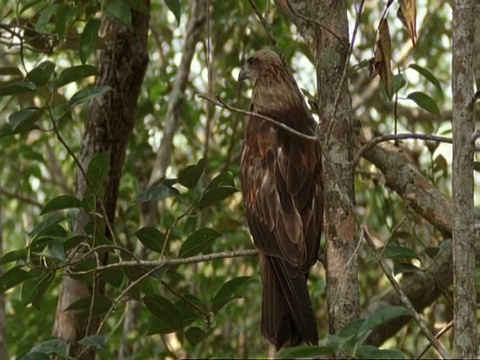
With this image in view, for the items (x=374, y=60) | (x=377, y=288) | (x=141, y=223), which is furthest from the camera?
(x=377, y=288)

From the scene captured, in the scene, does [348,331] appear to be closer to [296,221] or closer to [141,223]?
[296,221]

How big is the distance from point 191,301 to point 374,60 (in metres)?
1.24

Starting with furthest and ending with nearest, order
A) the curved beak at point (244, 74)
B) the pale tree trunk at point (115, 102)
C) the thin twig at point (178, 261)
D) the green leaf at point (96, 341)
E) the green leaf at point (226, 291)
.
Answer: the curved beak at point (244, 74), the pale tree trunk at point (115, 102), the green leaf at point (226, 291), the thin twig at point (178, 261), the green leaf at point (96, 341)

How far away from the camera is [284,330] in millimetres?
3607

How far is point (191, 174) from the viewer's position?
3.58 m

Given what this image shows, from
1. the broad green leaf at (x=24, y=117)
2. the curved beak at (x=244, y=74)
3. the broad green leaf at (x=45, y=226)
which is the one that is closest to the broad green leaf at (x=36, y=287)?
the broad green leaf at (x=45, y=226)

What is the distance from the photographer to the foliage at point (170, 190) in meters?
3.44

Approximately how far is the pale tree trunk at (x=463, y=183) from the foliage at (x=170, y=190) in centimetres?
23

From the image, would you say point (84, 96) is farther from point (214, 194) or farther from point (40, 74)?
point (214, 194)

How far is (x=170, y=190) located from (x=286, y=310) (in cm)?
60

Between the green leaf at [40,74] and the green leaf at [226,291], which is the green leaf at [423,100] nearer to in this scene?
the green leaf at [226,291]

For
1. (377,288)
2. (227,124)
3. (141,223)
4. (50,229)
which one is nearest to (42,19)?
(50,229)

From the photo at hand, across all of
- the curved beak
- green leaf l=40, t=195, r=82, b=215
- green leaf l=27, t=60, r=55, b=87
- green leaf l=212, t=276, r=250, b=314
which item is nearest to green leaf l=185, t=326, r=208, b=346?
green leaf l=212, t=276, r=250, b=314

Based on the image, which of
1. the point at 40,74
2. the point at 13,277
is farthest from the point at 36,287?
the point at 40,74
